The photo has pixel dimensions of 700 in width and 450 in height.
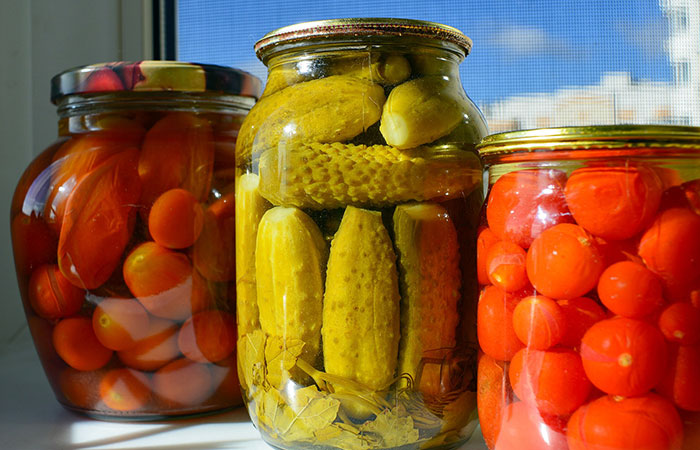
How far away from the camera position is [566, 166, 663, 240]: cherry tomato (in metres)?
0.49

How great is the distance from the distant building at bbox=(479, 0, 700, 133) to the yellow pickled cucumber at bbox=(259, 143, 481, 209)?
0.37 meters

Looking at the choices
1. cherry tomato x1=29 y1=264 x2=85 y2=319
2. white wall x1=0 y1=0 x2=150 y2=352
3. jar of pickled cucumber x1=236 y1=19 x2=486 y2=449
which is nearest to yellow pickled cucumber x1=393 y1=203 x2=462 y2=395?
jar of pickled cucumber x1=236 y1=19 x2=486 y2=449

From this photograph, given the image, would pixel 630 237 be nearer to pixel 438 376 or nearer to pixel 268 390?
pixel 438 376

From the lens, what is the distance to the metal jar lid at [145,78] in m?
0.73

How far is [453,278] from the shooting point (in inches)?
24.3

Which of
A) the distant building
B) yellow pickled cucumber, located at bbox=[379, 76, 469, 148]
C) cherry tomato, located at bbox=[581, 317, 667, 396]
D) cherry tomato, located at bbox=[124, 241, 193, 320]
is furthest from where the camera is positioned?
the distant building

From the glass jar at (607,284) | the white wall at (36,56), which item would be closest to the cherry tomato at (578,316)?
the glass jar at (607,284)

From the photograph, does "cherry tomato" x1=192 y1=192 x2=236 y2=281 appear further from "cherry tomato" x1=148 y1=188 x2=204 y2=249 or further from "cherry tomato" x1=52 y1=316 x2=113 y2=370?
"cherry tomato" x1=52 y1=316 x2=113 y2=370

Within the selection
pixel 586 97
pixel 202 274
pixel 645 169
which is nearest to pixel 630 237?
pixel 645 169

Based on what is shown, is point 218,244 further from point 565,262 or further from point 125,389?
point 565,262

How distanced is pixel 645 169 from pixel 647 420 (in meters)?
0.16

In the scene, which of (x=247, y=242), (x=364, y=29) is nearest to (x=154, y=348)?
(x=247, y=242)

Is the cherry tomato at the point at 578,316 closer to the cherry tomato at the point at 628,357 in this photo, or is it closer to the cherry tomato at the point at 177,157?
the cherry tomato at the point at 628,357

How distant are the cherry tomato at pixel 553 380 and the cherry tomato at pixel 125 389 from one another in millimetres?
385
